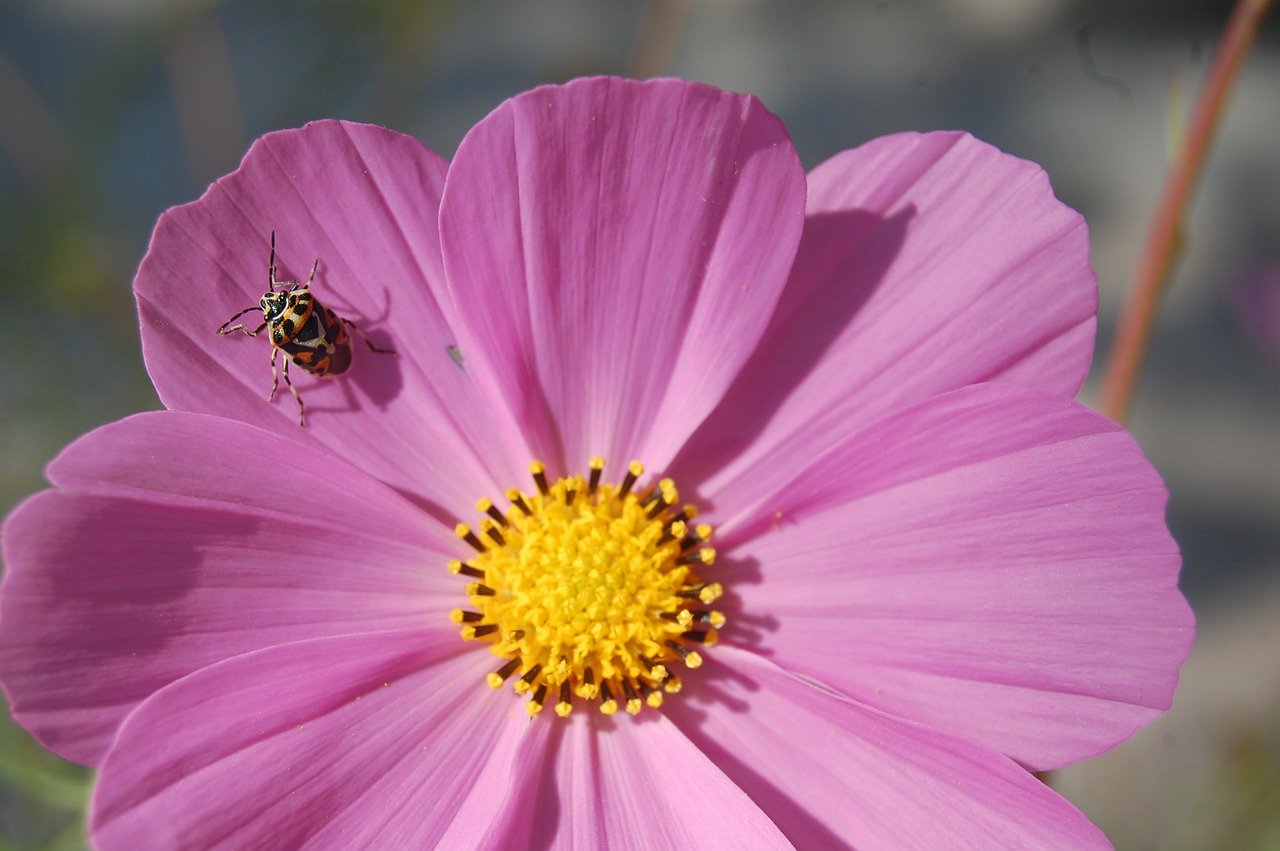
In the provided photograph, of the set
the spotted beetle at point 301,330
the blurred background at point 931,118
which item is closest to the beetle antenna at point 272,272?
the spotted beetle at point 301,330

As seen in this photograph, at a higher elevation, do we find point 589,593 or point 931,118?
point 931,118

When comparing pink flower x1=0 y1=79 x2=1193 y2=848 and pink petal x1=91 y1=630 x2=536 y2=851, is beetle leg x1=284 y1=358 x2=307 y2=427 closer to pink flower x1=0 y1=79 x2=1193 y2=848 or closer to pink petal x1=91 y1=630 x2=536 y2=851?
pink flower x1=0 y1=79 x2=1193 y2=848

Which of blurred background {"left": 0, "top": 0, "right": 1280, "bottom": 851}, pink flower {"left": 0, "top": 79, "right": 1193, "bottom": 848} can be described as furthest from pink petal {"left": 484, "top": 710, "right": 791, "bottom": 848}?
blurred background {"left": 0, "top": 0, "right": 1280, "bottom": 851}

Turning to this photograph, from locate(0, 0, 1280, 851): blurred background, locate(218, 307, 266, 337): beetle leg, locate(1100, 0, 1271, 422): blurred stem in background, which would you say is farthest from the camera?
locate(0, 0, 1280, 851): blurred background

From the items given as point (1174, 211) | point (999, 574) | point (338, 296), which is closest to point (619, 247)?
point (338, 296)

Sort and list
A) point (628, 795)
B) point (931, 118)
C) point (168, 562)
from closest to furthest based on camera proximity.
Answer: point (168, 562) < point (628, 795) < point (931, 118)

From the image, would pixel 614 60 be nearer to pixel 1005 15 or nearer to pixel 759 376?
pixel 1005 15

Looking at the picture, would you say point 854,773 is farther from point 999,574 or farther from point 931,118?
point 931,118

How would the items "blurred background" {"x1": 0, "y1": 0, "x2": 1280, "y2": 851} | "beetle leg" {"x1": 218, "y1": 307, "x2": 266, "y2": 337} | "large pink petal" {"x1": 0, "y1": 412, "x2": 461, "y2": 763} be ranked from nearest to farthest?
"large pink petal" {"x1": 0, "y1": 412, "x2": 461, "y2": 763}
"beetle leg" {"x1": 218, "y1": 307, "x2": 266, "y2": 337}
"blurred background" {"x1": 0, "y1": 0, "x2": 1280, "y2": 851}
